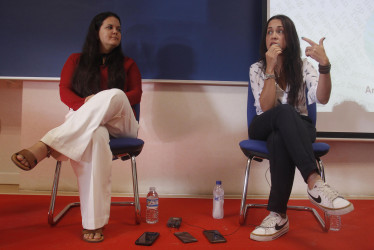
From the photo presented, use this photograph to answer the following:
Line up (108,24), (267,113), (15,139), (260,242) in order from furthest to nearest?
(15,139)
(108,24)
(267,113)
(260,242)

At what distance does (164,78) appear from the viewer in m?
2.58

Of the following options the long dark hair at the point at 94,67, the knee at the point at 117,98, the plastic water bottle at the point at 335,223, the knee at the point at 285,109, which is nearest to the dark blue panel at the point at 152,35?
the long dark hair at the point at 94,67

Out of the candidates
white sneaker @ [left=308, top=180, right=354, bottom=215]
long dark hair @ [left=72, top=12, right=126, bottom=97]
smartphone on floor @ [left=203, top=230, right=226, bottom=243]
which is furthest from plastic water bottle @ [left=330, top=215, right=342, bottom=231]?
long dark hair @ [left=72, top=12, right=126, bottom=97]

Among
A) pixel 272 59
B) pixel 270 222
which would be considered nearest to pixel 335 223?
pixel 270 222

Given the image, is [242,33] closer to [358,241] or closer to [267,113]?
[267,113]

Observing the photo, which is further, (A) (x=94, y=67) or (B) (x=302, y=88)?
(A) (x=94, y=67)

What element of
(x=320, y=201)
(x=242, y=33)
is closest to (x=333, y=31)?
(x=242, y=33)

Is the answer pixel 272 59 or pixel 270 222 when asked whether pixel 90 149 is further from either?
pixel 272 59

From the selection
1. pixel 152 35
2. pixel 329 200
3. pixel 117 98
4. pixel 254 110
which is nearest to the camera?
pixel 329 200

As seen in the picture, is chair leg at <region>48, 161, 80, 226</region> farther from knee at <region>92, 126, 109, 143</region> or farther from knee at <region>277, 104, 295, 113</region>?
knee at <region>277, 104, 295, 113</region>

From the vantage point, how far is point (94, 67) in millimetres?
2168

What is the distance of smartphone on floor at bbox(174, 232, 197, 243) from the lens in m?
1.63

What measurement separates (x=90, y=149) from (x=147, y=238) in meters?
0.51

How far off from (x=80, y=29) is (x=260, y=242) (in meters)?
1.96
